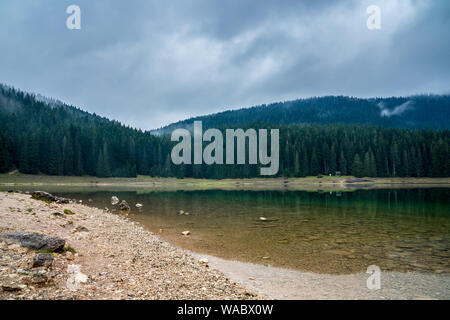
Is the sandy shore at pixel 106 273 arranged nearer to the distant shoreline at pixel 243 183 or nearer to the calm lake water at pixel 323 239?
the calm lake water at pixel 323 239

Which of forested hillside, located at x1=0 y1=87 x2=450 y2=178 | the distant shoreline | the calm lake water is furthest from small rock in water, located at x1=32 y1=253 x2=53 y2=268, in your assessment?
forested hillside, located at x1=0 y1=87 x2=450 y2=178

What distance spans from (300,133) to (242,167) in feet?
131

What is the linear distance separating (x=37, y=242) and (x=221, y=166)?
4872 inches

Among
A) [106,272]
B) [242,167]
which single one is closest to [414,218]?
[106,272]

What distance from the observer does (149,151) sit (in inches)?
5738

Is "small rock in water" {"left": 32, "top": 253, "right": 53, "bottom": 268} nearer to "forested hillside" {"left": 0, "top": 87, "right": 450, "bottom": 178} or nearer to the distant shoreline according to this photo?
the distant shoreline

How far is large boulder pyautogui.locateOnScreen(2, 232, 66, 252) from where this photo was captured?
31.1 feet

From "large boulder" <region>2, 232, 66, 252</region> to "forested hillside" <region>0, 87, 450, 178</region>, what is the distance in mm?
114633

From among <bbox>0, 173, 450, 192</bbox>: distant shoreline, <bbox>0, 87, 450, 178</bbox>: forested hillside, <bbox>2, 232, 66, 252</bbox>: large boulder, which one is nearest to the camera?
<bbox>2, 232, 66, 252</bbox>: large boulder

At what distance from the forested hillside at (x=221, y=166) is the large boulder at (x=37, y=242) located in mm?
114633

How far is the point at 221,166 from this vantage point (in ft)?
437

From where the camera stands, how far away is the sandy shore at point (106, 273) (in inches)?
271

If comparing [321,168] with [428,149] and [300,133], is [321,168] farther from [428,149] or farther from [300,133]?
[428,149]
